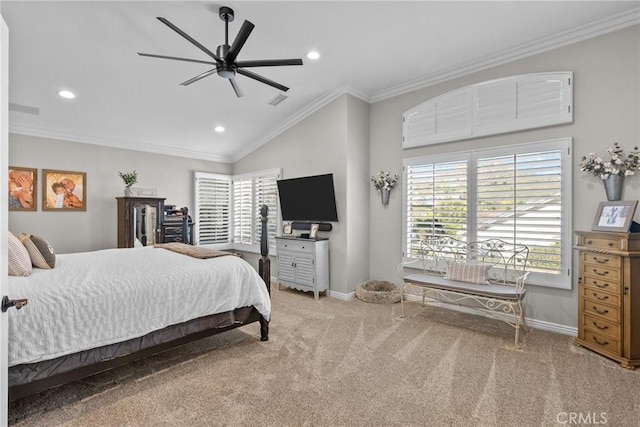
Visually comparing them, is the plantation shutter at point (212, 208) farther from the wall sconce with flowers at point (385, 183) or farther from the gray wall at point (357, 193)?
the wall sconce with flowers at point (385, 183)

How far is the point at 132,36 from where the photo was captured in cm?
325

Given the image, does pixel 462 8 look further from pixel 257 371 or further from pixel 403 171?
pixel 257 371

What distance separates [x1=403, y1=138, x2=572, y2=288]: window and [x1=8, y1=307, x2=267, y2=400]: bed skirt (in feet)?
8.92

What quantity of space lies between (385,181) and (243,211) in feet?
10.8

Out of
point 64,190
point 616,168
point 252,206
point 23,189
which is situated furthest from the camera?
point 252,206

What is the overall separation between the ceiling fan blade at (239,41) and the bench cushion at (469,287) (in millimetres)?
3027

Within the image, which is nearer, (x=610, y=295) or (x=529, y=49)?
(x=610, y=295)

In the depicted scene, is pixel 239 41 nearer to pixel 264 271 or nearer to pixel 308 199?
pixel 264 271

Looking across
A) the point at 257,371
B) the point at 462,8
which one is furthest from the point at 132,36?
the point at 257,371

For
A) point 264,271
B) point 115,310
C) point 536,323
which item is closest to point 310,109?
point 264,271

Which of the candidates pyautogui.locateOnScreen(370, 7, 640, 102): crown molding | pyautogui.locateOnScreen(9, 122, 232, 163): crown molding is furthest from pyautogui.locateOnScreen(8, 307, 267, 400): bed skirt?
pyautogui.locateOnScreen(9, 122, 232, 163): crown molding

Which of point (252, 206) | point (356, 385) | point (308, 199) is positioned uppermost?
point (308, 199)

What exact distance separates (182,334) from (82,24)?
319cm

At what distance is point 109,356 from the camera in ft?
7.05
